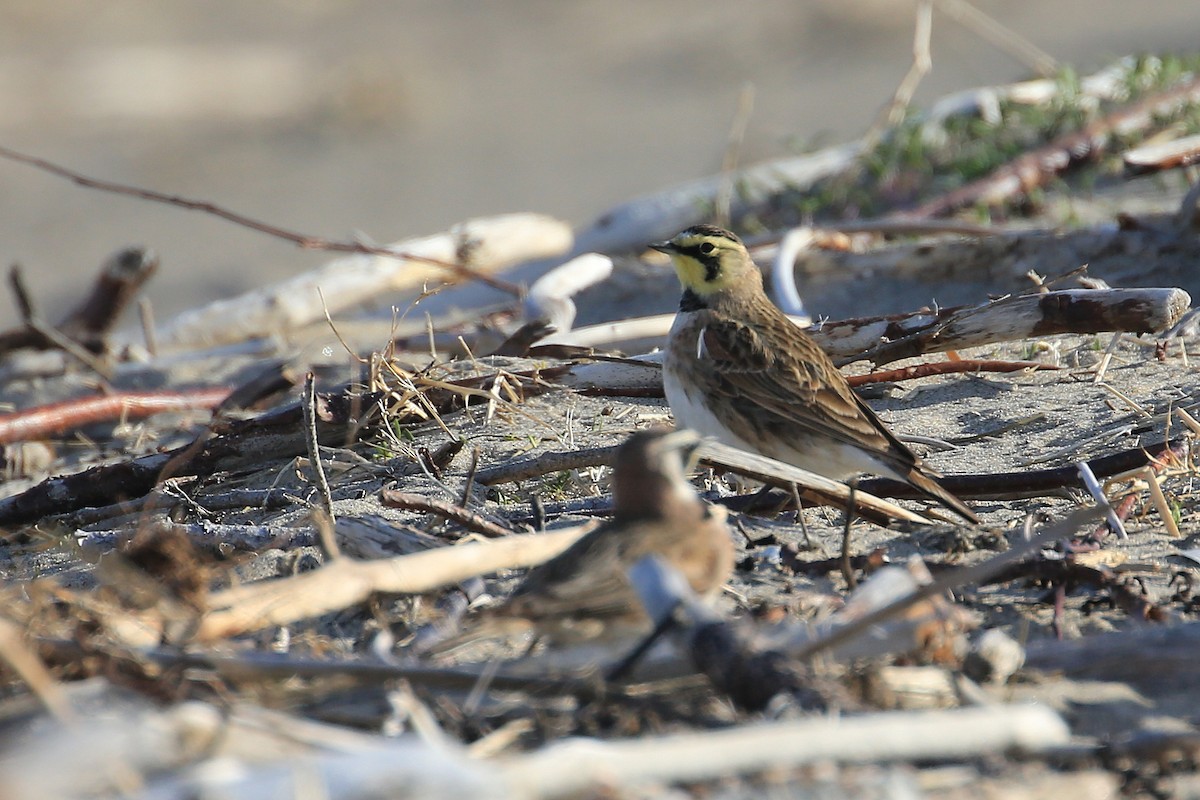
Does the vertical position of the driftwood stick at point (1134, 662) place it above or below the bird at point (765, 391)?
below

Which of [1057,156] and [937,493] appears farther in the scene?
[1057,156]

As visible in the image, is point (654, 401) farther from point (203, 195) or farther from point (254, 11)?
point (254, 11)

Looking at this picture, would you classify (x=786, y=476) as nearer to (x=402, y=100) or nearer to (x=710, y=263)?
(x=710, y=263)

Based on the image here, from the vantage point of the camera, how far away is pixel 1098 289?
16.2ft

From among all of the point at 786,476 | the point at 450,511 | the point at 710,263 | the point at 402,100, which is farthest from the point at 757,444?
the point at 402,100

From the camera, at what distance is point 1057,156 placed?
7832mm

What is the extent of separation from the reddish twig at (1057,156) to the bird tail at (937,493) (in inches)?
143

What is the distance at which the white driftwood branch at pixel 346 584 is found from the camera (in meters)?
2.80

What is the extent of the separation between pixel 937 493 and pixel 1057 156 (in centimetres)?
452

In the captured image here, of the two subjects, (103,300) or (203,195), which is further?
(203,195)

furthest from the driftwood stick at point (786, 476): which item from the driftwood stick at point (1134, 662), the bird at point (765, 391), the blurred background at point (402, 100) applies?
the blurred background at point (402, 100)

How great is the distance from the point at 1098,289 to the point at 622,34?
19.4m

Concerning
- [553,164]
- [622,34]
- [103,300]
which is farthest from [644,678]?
[622,34]

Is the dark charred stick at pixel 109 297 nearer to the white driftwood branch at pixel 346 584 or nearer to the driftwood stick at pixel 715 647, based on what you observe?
the white driftwood branch at pixel 346 584
